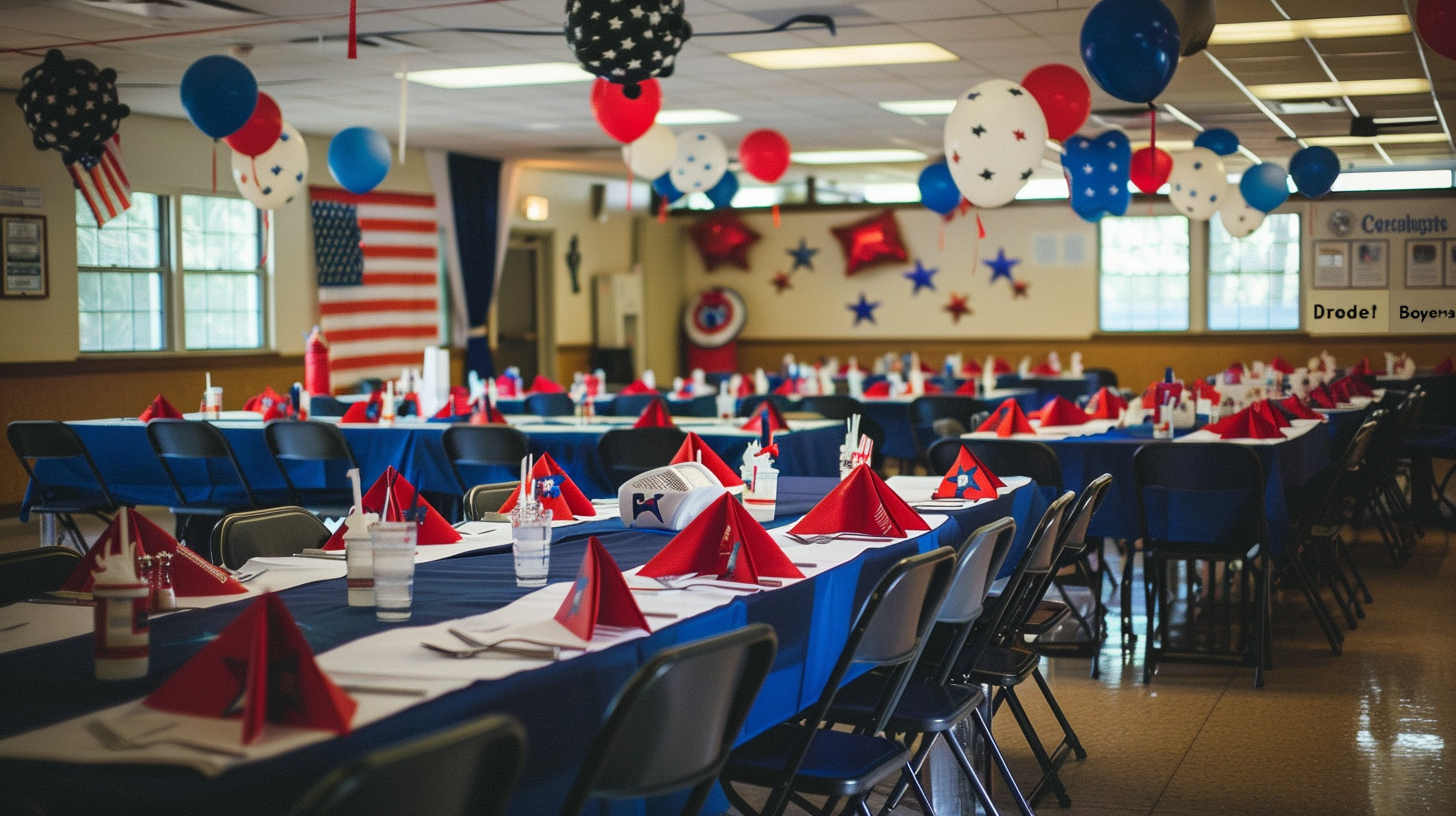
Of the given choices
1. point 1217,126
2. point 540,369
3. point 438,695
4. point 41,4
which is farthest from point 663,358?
point 438,695

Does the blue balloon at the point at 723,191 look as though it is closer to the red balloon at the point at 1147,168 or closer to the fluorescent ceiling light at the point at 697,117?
the fluorescent ceiling light at the point at 697,117

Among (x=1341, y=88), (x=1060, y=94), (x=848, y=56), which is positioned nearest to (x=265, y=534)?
(x=1060, y=94)

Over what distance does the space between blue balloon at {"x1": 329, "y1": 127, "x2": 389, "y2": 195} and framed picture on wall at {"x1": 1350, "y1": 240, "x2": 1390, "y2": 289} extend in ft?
31.7

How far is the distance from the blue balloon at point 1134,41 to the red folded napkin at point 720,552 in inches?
145

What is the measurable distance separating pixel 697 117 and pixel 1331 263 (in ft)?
25.4

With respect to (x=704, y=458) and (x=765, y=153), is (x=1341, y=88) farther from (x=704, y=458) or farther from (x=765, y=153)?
(x=704, y=458)

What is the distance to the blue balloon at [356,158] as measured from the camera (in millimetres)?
8578

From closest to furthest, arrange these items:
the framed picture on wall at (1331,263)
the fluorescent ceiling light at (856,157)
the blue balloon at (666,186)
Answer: the blue balloon at (666,186), the fluorescent ceiling light at (856,157), the framed picture on wall at (1331,263)

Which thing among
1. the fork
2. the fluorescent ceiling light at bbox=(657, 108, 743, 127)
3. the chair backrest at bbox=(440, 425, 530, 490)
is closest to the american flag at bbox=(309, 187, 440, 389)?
the fluorescent ceiling light at bbox=(657, 108, 743, 127)

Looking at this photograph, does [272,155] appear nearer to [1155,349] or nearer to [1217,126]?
[1217,126]

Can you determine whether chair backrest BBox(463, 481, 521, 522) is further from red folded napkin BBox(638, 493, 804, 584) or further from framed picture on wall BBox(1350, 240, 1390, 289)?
framed picture on wall BBox(1350, 240, 1390, 289)

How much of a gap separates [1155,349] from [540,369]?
6.96 m

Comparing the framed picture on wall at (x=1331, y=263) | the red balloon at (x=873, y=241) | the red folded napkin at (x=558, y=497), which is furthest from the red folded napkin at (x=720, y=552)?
the red balloon at (x=873, y=241)

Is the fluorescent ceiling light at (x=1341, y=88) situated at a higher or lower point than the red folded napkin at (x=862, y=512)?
higher
